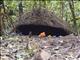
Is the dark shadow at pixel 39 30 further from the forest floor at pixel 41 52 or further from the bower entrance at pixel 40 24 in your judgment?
the forest floor at pixel 41 52

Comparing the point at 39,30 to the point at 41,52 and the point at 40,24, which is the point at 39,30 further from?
the point at 41,52

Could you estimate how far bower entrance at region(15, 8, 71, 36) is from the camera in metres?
4.61

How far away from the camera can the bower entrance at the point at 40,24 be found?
15.1ft

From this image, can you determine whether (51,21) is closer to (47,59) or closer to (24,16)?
(24,16)

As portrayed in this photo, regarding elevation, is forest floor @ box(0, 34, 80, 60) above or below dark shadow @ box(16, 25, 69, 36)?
above

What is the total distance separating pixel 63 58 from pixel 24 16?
7.96 ft

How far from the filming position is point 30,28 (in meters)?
4.63

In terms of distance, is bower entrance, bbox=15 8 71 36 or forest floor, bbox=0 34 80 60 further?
bower entrance, bbox=15 8 71 36

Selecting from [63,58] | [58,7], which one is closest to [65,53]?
[63,58]

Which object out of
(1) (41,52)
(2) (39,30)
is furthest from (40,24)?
(1) (41,52)

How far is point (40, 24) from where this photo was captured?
4605 millimetres

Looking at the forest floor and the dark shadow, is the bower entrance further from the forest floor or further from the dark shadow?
the forest floor

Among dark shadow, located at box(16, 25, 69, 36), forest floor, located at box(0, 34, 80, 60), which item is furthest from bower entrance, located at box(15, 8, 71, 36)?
forest floor, located at box(0, 34, 80, 60)

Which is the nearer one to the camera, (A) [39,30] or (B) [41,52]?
(B) [41,52]
